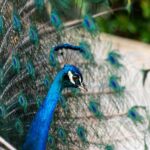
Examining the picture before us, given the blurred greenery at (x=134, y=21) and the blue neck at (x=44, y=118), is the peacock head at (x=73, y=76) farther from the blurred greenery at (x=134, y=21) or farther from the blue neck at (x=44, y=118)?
the blurred greenery at (x=134, y=21)

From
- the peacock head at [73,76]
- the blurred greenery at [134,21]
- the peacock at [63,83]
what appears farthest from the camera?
the blurred greenery at [134,21]

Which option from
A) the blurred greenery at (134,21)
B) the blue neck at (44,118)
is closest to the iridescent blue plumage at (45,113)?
the blue neck at (44,118)

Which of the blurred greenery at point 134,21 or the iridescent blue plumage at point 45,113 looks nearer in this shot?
the iridescent blue plumage at point 45,113

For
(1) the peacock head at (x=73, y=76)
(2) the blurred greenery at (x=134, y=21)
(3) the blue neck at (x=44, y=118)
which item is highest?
(2) the blurred greenery at (x=134, y=21)

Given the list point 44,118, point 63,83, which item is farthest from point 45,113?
point 63,83

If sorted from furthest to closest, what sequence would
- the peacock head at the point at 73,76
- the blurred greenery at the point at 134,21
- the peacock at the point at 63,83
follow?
the blurred greenery at the point at 134,21 → the peacock at the point at 63,83 → the peacock head at the point at 73,76

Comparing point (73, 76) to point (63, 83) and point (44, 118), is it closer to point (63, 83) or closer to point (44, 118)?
point (63, 83)

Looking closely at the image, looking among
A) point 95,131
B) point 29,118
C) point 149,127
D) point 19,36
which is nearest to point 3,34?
point 19,36
